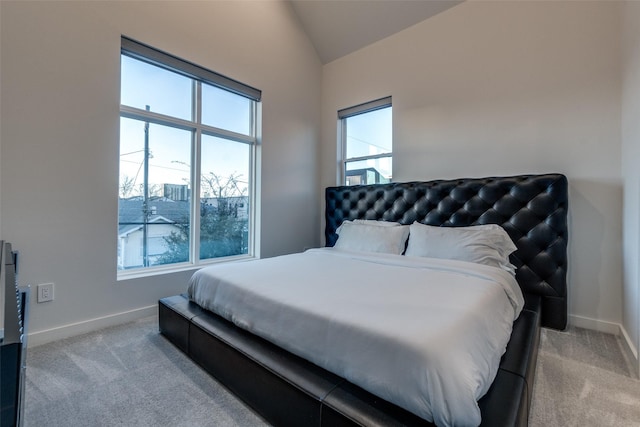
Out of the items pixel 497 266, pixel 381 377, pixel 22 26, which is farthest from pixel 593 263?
pixel 22 26

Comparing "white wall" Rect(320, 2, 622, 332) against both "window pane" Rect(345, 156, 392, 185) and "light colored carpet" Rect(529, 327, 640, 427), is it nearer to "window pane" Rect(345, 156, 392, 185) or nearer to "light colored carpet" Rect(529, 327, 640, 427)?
"window pane" Rect(345, 156, 392, 185)

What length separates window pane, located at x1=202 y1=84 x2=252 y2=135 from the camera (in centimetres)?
303

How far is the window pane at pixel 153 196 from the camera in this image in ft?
8.07

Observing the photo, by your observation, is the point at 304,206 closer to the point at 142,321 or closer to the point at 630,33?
the point at 142,321

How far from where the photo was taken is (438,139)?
3018 mm

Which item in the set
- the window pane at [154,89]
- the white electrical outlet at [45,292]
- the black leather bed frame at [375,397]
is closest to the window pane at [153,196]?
the window pane at [154,89]

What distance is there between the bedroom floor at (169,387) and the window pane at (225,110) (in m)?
2.25

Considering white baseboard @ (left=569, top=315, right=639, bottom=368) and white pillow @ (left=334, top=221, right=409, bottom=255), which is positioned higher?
white pillow @ (left=334, top=221, right=409, bottom=255)

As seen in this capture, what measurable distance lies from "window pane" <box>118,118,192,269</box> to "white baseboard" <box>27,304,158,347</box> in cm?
42

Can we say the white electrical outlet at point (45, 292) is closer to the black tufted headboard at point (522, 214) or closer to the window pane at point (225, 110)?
the window pane at point (225, 110)

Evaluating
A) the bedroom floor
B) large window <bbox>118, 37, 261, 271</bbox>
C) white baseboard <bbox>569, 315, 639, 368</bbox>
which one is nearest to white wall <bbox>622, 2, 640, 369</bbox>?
white baseboard <bbox>569, 315, 639, 368</bbox>

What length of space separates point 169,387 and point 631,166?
10.7 feet

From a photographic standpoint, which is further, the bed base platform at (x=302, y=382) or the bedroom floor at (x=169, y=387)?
the bedroom floor at (x=169, y=387)

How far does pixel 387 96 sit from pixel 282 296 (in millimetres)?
2894
